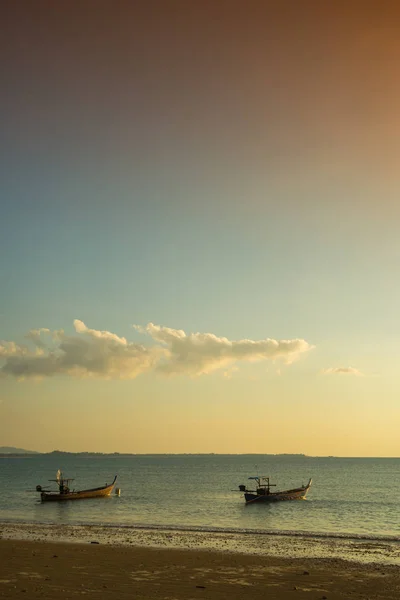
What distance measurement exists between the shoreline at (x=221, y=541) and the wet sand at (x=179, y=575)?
2.33 m

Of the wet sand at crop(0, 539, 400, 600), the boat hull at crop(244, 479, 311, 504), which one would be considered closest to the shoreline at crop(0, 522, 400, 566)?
the wet sand at crop(0, 539, 400, 600)

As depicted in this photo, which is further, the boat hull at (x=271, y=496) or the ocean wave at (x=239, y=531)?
the boat hull at (x=271, y=496)

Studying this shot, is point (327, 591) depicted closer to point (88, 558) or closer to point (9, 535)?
point (88, 558)

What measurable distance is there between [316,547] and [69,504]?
3973cm

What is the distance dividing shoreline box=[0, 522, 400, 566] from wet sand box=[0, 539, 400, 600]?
2.33 metres

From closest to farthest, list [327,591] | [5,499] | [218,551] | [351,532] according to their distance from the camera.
Result: [327,591]
[218,551]
[351,532]
[5,499]

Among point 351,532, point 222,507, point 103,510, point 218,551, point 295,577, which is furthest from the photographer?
point 222,507

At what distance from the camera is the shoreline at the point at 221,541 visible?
97.3ft

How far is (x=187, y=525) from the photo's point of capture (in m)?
45.6

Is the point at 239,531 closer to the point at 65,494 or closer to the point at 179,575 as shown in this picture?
the point at 179,575

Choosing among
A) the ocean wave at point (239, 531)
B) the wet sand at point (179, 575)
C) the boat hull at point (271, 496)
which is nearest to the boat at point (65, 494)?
the boat hull at point (271, 496)

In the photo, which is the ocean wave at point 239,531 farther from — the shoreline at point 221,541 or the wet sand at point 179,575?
the wet sand at point 179,575

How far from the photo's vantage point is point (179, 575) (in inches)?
858

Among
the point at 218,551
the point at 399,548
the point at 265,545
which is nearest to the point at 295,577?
the point at 218,551
